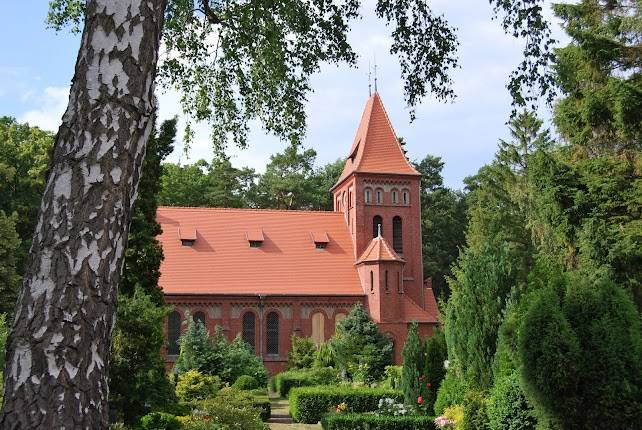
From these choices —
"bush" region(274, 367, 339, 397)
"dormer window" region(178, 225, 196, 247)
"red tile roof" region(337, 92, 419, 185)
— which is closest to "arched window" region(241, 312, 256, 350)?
"dormer window" region(178, 225, 196, 247)

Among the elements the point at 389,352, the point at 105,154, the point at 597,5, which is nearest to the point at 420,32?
the point at 105,154

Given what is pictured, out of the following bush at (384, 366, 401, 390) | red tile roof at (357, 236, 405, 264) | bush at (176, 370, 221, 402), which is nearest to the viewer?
bush at (176, 370, 221, 402)

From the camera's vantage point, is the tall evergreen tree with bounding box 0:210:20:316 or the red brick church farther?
the red brick church

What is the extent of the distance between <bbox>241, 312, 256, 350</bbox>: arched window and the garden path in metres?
8.23

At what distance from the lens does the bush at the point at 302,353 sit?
30587mm

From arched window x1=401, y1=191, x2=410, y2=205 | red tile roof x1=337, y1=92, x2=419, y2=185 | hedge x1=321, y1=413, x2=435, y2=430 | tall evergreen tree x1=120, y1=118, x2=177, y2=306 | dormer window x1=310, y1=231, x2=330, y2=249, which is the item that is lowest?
hedge x1=321, y1=413, x2=435, y2=430

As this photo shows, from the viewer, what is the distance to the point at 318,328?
111 ft

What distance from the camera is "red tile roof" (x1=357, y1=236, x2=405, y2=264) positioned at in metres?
33.7

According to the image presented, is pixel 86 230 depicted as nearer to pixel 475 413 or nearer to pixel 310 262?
pixel 475 413

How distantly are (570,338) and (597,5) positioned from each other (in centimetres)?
1469

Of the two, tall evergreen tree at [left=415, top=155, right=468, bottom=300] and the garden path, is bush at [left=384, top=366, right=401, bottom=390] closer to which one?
the garden path

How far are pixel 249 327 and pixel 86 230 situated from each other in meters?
30.9

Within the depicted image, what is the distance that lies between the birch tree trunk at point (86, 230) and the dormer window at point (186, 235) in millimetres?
31953

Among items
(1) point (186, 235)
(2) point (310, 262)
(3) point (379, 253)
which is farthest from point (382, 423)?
(1) point (186, 235)
